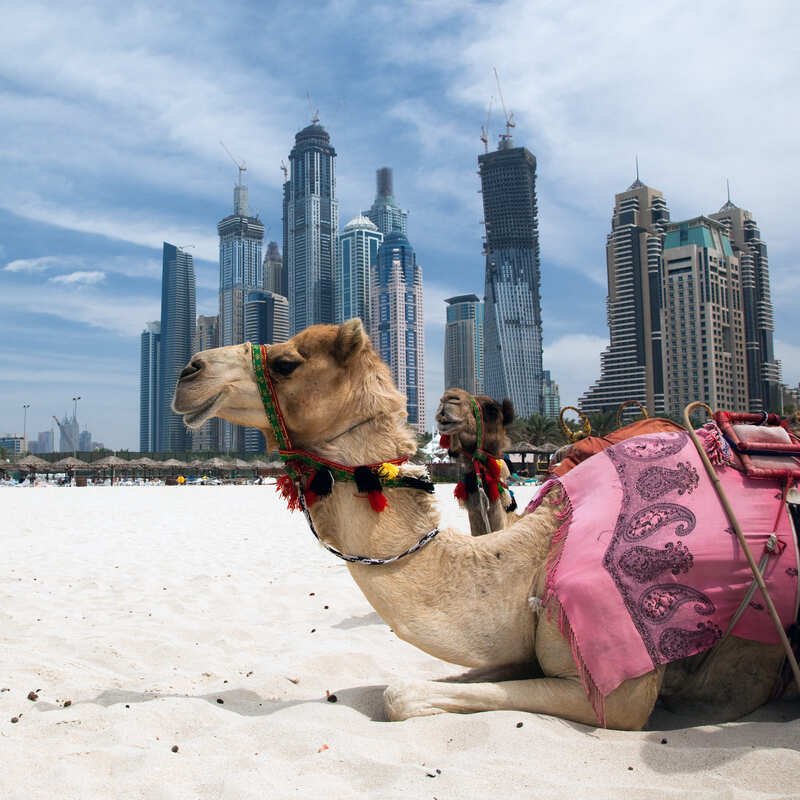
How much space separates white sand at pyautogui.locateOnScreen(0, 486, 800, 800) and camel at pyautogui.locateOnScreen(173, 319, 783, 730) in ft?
0.41

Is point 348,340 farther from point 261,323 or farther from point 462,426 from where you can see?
point 261,323

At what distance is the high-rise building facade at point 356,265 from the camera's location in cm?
17638

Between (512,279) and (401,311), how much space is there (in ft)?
96.4

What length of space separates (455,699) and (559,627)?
0.52m

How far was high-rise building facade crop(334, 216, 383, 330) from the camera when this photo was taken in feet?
579

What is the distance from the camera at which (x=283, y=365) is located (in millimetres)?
3121

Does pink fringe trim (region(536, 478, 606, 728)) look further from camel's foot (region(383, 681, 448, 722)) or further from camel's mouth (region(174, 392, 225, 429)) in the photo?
camel's mouth (region(174, 392, 225, 429))

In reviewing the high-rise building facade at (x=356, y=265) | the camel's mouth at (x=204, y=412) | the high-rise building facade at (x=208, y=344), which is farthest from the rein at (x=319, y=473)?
the high-rise building facade at (x=356, y=265)

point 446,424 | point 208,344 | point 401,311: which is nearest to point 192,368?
point 446,424

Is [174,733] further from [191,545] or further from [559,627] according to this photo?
[191,545]

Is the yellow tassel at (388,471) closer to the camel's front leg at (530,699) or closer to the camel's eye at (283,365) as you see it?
the camel's eye at (283,365)

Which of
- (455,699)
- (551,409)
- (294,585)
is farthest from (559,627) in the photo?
(551,409)

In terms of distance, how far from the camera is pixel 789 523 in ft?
9.59

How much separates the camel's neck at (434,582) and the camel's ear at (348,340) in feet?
1.75
